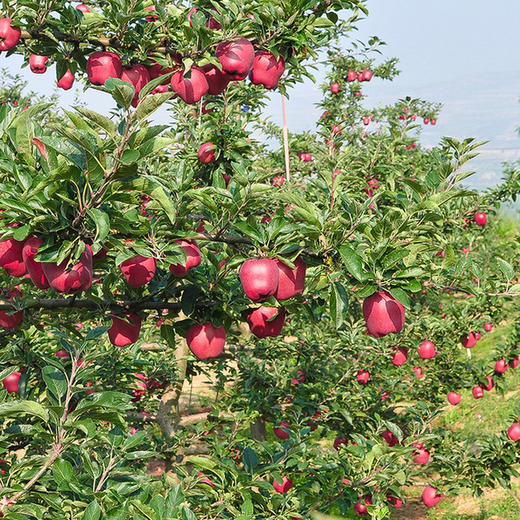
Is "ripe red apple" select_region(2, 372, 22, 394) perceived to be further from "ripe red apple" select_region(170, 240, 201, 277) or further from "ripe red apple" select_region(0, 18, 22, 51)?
"ripe red apple" select_region(0, 18, 22, 51)

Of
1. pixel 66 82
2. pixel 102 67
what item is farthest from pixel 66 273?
pixel 66 82

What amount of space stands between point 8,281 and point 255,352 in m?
2.46

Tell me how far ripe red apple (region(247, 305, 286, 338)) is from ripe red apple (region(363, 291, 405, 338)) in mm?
388

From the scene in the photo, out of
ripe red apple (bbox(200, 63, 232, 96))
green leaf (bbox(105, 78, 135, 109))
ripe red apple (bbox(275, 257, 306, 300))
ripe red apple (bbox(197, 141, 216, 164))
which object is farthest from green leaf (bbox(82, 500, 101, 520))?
ripe red apple (bbox(197, 141, 216, 164))

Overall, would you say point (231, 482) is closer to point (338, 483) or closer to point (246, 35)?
point (338, 483)

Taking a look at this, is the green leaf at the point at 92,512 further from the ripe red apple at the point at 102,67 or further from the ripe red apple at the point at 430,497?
the ripe red apple at the point at 430,497

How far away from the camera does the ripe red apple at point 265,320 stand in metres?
2.00

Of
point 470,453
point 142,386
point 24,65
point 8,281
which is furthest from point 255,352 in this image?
point 24,65

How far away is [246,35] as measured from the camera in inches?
84.2

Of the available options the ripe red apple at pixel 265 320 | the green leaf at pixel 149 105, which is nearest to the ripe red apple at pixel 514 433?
the ripe red apple at pixel 265 320

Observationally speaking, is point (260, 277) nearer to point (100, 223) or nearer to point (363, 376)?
point (100, 223)

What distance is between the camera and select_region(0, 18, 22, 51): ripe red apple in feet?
6.68

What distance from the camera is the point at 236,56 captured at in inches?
78.1

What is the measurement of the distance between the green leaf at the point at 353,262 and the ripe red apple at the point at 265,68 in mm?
972
